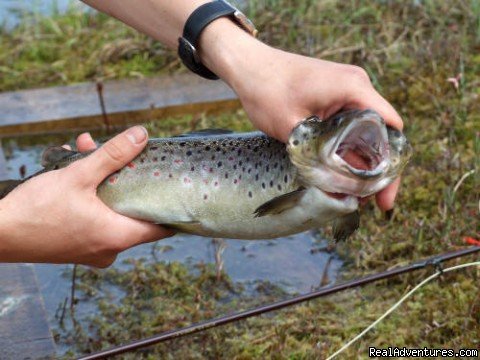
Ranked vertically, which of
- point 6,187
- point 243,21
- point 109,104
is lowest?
point 109,104

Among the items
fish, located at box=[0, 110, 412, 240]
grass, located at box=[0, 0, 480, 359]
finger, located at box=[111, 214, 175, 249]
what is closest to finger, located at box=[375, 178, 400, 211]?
fish, located at box=[0, 110, 412, 240]

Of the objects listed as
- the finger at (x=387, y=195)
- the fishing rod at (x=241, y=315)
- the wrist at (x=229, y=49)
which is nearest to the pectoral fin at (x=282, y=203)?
the finger at (x=387, y=195)

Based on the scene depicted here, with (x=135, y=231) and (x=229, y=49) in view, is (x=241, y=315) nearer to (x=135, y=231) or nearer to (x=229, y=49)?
(x=135, y=231)

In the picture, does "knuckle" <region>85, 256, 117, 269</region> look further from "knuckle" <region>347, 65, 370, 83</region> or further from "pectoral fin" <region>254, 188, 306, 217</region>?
"knuckle" <region>347, 65, 370, 83</region>

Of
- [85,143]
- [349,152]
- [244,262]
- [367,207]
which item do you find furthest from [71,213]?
[367,207]

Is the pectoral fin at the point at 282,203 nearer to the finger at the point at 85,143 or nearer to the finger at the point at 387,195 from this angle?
the finger at the point at 387,195

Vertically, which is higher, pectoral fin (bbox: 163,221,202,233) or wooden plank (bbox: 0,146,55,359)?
pectoral fin (bbox: 163,221,202,233)
